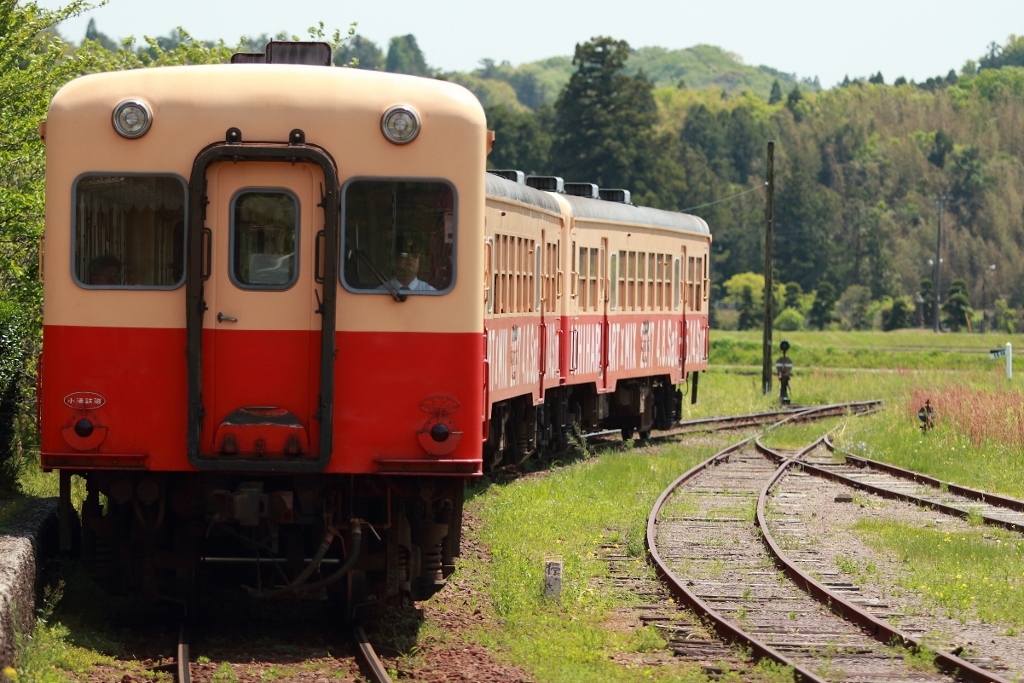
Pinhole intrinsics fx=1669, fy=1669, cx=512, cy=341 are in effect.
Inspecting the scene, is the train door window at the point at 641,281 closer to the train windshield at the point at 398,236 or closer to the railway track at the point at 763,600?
the railway track at the point at 763,600

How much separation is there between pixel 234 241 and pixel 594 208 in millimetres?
12023

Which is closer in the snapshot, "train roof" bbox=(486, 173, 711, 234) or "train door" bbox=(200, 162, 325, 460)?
"train door" bbox=(200, 162, 325, 460)

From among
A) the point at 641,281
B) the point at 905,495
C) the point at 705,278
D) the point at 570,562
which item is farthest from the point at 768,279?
the point at 570,562

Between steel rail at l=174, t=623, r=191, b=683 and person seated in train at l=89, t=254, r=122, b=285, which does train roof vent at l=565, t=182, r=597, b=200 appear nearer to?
person seated in train at l=89, t=254, r=122, b=285

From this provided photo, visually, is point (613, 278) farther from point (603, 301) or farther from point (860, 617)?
point (860, 617)

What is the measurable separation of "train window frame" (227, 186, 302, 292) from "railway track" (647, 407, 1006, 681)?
353 centimetres

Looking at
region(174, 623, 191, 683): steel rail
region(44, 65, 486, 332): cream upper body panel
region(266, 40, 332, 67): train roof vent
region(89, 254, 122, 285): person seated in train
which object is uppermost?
region(266, 40, 332, 67): train roof vent

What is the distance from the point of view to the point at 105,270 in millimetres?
9609

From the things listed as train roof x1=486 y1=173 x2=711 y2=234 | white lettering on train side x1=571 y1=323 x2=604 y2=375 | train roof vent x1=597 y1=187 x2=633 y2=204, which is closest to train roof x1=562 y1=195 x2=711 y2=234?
train roof x1=486 y1=173 x2=711 y2=234

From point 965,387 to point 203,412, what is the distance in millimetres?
22519

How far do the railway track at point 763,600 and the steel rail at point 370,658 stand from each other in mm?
2293

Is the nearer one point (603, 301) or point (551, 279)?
point (551, 279)

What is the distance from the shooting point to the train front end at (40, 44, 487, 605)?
9469mm

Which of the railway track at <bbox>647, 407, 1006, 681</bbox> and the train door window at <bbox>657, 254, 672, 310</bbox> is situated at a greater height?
the train door window at <bbox>657, 254, 672, 310</bbox>
